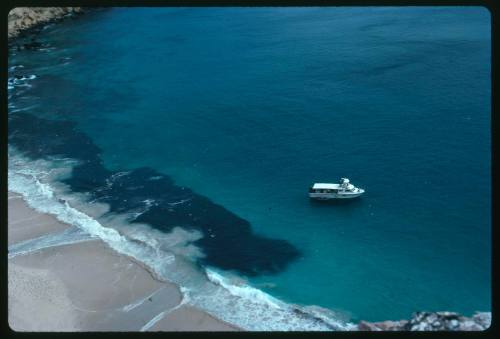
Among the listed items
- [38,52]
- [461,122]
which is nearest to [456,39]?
[461,122]

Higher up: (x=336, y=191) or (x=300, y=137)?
(x=300, y=137)

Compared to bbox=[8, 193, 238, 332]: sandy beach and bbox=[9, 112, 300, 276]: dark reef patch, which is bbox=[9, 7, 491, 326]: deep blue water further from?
bbox=[8, 193, 238, 332]: sandy beach

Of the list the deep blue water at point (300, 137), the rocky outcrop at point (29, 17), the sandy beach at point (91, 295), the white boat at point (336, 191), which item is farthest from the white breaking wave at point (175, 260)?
the rocky outcrop at point (29, 17)

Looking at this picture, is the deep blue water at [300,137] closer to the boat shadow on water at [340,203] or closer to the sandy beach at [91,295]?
the boat shadow on water at [340,203]

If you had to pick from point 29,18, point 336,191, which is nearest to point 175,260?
point 336,191

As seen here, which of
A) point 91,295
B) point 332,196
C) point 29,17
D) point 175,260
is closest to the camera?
point 91,295

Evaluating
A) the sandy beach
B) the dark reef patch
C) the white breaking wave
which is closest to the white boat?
the dark reef patch

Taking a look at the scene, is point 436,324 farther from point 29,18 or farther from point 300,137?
point 29,18

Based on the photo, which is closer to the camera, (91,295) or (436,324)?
(436,324)
